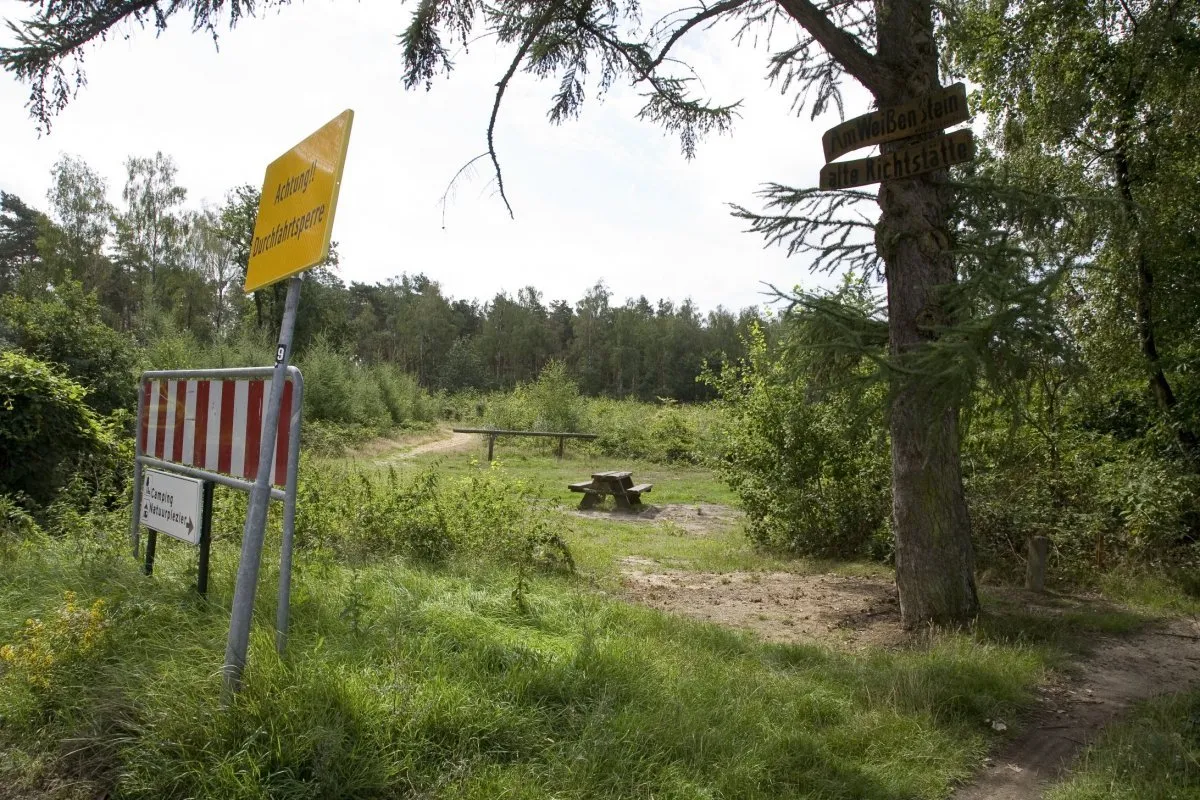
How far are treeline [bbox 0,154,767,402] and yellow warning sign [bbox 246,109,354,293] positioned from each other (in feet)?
22.3

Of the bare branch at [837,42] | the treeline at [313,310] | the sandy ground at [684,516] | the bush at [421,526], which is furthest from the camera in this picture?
the treeline at [313,310]

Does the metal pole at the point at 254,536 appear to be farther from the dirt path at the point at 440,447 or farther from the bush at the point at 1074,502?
the dirt path at the point at 440,447

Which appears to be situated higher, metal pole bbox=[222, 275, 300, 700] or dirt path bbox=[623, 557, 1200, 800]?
metal pole bbox=[222, 275, 300, 700]

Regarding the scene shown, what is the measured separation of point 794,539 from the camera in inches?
366

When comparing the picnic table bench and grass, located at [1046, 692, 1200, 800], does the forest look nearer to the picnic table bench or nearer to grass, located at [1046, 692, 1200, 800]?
grass, located at [1046, 692, 1200, 800]

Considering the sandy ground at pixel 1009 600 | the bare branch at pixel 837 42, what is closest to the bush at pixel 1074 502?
the sandy ground at pixel 1009 600

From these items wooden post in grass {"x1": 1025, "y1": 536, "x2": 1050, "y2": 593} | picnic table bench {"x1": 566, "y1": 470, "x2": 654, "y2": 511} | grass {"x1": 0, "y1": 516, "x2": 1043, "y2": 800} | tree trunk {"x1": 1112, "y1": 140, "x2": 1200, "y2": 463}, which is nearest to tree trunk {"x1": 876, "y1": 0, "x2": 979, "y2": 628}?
grass {"x1": 0, "y1": 516, "x2": 1043, "y2": 800}

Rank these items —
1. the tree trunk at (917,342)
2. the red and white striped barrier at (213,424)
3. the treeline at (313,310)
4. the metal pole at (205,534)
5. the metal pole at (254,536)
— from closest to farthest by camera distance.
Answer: the metal pole at (254,536) < the red and white striped barrier at (213,424) < the metal pole at (205,534) < the tree trunk at (917,342) < the treeline at (313,310)

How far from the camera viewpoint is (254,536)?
9.38 feet

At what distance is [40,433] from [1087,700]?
8.31m

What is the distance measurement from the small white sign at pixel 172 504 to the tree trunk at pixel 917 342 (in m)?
4.27

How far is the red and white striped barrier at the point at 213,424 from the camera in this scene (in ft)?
10.8

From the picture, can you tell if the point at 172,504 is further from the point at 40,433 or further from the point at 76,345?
the point at 76,345

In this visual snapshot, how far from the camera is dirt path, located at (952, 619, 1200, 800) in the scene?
3.15 meters
